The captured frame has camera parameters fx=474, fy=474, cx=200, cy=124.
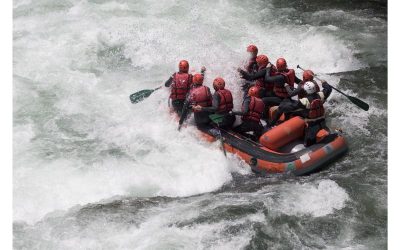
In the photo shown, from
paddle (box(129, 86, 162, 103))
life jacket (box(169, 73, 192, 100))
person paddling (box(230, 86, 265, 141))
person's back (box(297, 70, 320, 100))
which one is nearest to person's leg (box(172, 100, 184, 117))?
life jacket (box(169, 73, 192, 100))

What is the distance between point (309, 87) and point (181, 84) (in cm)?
232

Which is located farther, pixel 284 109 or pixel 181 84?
pixel 181 84

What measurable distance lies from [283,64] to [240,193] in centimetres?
256

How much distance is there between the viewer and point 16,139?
9.20 meters

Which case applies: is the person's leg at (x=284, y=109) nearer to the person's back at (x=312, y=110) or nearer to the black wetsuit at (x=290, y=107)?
the black wetsuit at (x=290, y=107)

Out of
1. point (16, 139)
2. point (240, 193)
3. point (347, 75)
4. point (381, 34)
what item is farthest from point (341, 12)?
point (16, 139)

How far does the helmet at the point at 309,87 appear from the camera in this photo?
7848mm

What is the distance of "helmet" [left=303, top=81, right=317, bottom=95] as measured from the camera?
7.85m

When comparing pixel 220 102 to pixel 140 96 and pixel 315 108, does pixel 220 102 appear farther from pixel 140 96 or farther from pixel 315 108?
pixel 140 96

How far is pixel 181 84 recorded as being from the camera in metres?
8.70

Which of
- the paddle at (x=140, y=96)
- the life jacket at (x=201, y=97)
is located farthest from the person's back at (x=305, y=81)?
the paddle at (x=140, y=96)

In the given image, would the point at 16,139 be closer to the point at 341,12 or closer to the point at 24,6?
the point at 24,6

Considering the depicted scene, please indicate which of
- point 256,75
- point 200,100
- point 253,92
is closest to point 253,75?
point 256,75

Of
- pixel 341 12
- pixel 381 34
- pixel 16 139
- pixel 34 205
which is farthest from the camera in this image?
pixel 341 12
